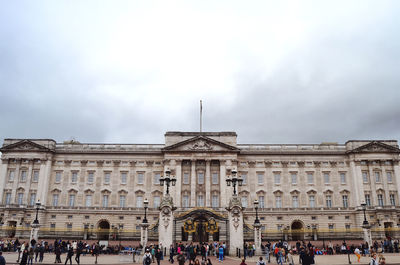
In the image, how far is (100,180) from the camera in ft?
201

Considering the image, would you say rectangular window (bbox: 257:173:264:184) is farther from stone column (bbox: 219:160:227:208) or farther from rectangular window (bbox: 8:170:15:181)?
rectangular window (bbox: 8:170:15:181)

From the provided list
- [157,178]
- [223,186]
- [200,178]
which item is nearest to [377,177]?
[223,186]

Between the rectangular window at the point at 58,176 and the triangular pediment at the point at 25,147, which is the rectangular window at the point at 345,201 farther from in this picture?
the triangular pediment at the point at 25,147

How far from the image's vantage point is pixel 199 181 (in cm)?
6050

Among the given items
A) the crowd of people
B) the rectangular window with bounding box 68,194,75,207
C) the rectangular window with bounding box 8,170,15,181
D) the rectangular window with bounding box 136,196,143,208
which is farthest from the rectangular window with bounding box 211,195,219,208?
the rectangular window with bounding box 8,170,15,181

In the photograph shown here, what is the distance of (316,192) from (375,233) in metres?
11.0

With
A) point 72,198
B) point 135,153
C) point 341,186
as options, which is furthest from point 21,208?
point 341,186

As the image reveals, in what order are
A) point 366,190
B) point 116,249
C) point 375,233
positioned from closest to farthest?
1. point 116,249
2. point 375,233
3. point 366,190

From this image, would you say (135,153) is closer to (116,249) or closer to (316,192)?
(116,249)

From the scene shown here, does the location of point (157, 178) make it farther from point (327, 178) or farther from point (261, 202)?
point (327, 178)

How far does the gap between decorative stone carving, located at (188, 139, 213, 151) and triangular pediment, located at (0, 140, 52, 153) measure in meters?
25.9

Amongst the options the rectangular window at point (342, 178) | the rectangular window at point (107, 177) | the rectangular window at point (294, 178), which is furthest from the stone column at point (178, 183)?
the rectangular window at point (342, 178)

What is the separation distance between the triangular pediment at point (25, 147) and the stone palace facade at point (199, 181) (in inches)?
7.1

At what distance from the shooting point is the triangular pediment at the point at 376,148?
198 feet
